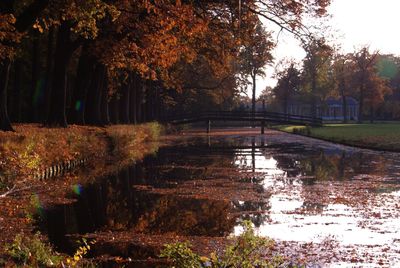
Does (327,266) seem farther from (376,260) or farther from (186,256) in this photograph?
(186,256)

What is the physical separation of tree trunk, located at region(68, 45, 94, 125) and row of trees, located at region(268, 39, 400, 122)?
62.7 m

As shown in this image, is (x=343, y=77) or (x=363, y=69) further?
(x=343, y=77)

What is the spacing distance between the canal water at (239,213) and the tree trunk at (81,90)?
1195 cm

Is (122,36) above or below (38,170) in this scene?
above

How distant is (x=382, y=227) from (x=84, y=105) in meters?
26.9

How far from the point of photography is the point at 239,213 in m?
13.9

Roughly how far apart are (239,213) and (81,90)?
23.2m

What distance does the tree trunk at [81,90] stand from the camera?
34.8 meters

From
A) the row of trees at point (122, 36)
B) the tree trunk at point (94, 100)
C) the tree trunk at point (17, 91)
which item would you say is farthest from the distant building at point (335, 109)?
the row of trees at point (122, 36)

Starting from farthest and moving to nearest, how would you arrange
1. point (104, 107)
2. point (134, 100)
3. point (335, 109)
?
point (335, 109) < point (134, 100) < point (104, 107)

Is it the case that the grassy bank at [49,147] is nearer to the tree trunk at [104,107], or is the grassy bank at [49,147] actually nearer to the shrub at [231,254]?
the tree trunk at [104,107]

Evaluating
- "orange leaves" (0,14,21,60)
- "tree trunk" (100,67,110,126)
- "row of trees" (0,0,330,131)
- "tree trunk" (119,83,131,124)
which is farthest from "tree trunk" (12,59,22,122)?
"orange leaves" (0,14,21,60)

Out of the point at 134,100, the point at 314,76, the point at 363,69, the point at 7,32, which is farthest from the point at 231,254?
the point at 314,76

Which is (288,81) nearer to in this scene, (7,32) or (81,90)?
(81,90)
